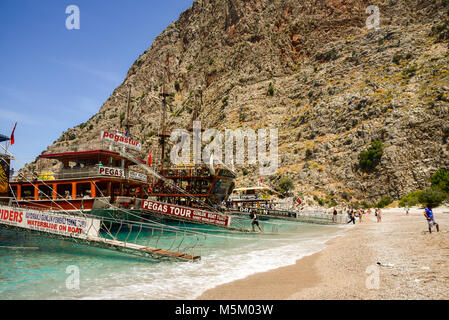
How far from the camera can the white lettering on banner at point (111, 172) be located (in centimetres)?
2362

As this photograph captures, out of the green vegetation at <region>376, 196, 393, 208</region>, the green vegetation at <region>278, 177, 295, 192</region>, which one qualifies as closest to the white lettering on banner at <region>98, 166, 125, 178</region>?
the green vegetation at <region>278, 177, 295, 192</region>

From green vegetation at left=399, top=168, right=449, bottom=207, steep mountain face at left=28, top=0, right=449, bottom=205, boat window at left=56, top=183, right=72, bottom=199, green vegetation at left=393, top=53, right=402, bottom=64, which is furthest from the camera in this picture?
green vegetation at left=393, top=53, right=402, bottom=64

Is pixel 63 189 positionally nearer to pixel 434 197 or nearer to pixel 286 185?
pixel 286 185

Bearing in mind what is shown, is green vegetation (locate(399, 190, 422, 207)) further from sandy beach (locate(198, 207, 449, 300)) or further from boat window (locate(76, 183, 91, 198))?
boat window (locate(76, 183, 91, 198))

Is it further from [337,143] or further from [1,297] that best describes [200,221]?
[337,143]

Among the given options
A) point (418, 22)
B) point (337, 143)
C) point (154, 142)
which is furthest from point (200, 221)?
point (418, 22)

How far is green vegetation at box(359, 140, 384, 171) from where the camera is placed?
50.1 m

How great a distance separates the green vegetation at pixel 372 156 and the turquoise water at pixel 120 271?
41.2 meters

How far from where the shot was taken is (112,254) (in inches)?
580

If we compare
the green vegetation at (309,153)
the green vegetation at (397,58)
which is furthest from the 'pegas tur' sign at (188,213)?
the green vegetation at (397,58)

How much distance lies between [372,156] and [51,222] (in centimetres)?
5066

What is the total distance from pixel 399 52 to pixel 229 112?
44033 mm

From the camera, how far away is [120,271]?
1114cm

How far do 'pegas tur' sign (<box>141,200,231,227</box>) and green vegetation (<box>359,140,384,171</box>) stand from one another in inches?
1558
